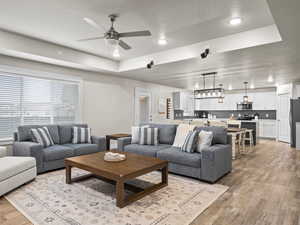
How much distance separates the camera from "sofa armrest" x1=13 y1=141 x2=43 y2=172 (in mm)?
3521

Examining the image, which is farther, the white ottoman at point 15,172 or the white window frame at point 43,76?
the white window frame at point 43,76

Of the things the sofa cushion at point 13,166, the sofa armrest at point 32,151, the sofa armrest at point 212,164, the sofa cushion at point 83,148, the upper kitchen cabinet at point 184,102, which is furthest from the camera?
the upper kitchen cabinet at point 184,102

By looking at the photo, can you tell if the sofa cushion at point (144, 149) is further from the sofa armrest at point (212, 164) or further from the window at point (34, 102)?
the window at point (34, 102)

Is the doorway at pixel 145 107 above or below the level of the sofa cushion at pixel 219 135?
above

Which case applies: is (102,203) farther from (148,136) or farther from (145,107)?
(145,107)

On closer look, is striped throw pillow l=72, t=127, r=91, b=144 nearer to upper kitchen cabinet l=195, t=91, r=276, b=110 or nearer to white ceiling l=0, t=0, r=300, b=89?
white ceiling l=0, t=0, r=300, b=89

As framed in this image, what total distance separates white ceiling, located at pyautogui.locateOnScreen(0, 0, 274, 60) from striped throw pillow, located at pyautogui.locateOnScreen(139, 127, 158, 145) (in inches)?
80.0

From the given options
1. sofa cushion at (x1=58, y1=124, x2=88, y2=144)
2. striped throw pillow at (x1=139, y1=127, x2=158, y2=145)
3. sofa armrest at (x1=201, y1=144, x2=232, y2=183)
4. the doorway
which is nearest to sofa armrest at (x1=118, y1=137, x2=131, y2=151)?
striped throw pillow at (x1=139, y1=127, x2=158, y2=145)

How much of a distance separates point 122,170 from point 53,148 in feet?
7.08

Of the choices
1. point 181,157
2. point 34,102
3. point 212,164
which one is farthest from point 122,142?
point 34,102

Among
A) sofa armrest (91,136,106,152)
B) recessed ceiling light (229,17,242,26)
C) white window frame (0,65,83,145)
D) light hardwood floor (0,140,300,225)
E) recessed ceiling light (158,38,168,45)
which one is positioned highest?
recessed ceiling light (158,38,168,45)

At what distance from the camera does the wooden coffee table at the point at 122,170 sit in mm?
2402

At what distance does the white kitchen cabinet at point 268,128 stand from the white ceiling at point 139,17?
6830mm

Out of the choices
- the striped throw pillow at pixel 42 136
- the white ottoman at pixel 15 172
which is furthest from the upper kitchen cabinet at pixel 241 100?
the white ottoman at pixel 15 172
